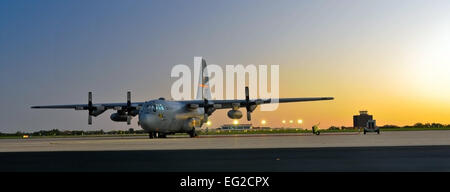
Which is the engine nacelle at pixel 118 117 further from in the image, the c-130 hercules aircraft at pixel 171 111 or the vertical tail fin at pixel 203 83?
the vertical tail fin at pixel 203 83

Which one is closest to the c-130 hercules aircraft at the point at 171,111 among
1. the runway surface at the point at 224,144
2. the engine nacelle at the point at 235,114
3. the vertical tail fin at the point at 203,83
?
the engine nacelle at the point at 235,114

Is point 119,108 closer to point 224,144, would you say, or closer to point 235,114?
point 235,114

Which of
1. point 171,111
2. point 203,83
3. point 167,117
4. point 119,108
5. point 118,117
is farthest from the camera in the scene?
point 203,83

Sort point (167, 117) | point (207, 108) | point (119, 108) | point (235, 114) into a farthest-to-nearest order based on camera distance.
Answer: point (119, 108)
point (207, 108)
point (235, 114)
point (167, 117)

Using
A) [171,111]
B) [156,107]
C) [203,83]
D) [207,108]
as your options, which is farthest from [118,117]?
[203,83]

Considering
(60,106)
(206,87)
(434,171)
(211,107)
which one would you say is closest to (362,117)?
(206,87)

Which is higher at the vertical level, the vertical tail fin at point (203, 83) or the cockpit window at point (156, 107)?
the vertical tail fin at point (203, 83)

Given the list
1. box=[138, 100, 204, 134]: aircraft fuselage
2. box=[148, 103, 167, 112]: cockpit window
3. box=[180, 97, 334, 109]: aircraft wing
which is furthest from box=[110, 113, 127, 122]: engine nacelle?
box=[148, 103, 167, 112]: cockpit window

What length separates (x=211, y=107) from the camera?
214 feet

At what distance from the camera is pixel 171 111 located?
60.1m

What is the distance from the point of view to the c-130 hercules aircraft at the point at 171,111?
57.3 meters

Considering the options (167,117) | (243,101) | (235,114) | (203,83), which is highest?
(203,83)

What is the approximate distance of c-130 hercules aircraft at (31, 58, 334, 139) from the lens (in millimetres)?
57312
